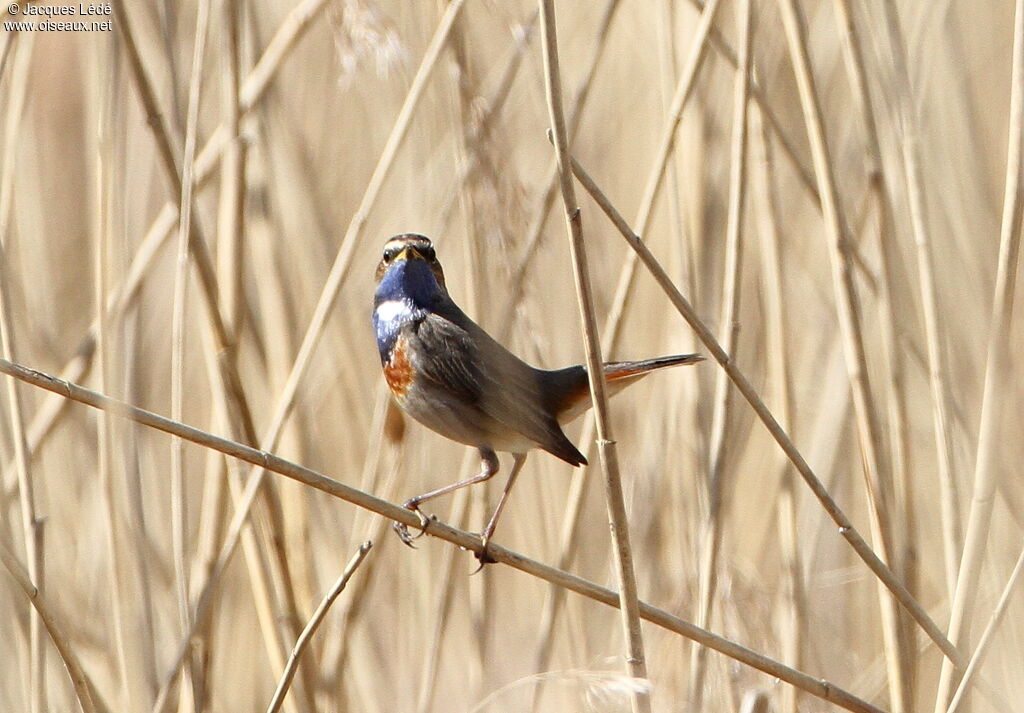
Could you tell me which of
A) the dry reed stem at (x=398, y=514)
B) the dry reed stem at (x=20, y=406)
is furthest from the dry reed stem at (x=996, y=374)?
the dry reed stem at (x=20, y=406)

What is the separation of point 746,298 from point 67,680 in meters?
2.34

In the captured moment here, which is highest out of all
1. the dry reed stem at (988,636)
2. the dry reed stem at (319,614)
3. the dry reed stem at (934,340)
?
the dry reed stem at (934,340)

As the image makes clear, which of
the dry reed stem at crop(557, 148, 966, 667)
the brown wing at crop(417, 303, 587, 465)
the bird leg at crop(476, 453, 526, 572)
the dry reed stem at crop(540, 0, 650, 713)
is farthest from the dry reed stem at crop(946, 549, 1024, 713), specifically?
the brown wing at crop(417, 303, 587, 465)

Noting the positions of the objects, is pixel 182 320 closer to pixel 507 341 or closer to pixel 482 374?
pixel 482 374

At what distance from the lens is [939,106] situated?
295 centimetres

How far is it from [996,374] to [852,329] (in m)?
0.30

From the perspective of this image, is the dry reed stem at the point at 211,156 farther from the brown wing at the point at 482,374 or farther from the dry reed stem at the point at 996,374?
the dry reed stem at the point at 996,374

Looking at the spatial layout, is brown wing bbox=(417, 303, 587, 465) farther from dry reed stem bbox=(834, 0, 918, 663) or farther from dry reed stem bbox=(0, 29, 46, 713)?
dry reed stem bbox=(0, 29, 46, 713)

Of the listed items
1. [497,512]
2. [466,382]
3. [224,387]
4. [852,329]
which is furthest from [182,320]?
[852,329]

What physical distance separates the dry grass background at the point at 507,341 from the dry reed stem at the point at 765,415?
139mm

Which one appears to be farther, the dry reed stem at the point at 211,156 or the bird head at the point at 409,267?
the bird head at the point at 409,267

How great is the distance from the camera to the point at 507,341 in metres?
3.00

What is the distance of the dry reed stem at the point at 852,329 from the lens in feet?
7.16

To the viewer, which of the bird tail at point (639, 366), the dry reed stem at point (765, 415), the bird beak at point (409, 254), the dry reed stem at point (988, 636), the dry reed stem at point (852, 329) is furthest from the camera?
the bird beak at point (409, 254)
